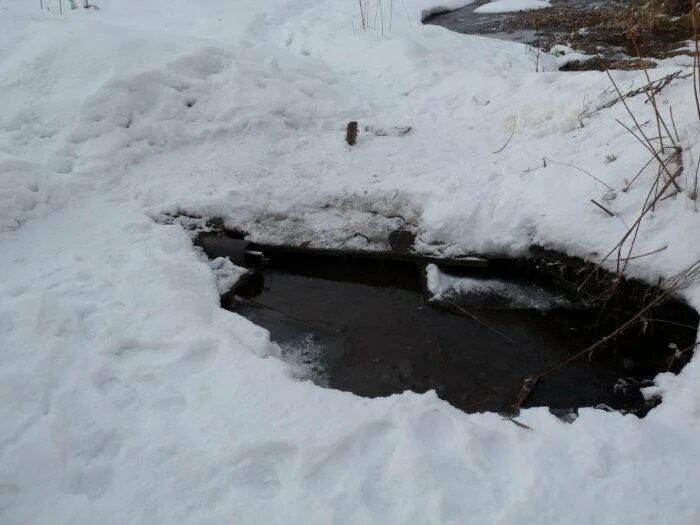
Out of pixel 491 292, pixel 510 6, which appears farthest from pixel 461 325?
pixel 510 6

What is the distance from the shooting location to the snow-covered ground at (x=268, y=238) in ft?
7.84

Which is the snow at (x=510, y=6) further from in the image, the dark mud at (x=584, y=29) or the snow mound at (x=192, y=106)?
the snow mound at (x=192, y=106)

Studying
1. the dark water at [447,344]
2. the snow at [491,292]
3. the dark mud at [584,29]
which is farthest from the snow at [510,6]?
the dark water at [447,344]

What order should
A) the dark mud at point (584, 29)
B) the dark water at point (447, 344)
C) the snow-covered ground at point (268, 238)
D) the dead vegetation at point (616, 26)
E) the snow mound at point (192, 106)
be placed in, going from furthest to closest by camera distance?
the dead vegetation at point (616, 26)
the dark mud at point (584, 29)
the snow mound at point (192, 106)
the dark water at point (447, 344)
the snow-covered ground at point (268, 238)

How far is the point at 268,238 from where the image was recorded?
469 cm

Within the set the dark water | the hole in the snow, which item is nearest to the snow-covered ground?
the hole in the snow

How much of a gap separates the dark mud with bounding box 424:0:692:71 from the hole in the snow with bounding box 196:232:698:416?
5.01 meters

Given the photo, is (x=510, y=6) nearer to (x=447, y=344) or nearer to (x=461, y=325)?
(x=461, y=325)

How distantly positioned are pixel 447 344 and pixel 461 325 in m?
0.26

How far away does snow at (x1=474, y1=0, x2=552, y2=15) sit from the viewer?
487 inches

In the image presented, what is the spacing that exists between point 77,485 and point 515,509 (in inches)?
86.4

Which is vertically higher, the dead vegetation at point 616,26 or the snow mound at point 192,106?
the dead vegetation at point 616,26

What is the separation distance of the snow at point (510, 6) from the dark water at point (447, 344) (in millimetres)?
10808

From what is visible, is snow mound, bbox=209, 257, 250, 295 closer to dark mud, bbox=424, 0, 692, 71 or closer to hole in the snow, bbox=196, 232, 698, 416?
hole in the snow, bbox=196, 232, 698, 416
